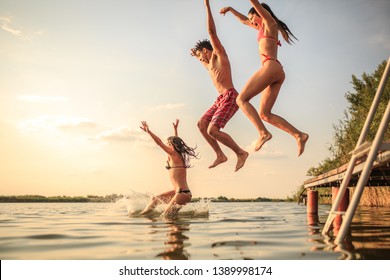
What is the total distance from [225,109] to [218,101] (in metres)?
0.25

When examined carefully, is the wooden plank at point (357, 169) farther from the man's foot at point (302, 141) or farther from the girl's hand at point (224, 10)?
the girl's hand at point (224, 10)

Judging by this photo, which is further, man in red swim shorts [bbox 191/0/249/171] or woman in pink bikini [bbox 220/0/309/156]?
man in red swim shorts [bbox 191/0/249/171]

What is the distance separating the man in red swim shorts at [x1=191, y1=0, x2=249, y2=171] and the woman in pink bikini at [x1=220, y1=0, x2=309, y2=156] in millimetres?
533

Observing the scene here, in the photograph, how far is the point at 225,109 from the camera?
5320mm

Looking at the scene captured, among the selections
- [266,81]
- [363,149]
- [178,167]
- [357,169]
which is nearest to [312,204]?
[178,167]

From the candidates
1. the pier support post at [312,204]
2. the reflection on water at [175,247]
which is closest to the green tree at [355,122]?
the pier support post at [312,204]

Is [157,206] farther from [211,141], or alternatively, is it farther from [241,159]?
[241,159]

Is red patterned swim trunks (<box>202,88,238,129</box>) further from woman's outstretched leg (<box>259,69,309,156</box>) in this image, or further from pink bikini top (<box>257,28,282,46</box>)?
pink bikini top (<box>257,28,282,46</box>)

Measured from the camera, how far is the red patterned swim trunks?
17.4 feet

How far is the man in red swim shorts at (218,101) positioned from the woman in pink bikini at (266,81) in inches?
21.0

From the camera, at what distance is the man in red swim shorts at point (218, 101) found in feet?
17.4

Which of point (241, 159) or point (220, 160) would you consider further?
point (220, 160)

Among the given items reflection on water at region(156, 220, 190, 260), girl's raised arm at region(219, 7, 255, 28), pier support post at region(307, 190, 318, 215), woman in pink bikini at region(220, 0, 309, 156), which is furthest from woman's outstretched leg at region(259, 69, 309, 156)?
pier support post at region(307, 190, 318, 215)
